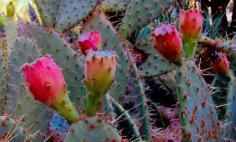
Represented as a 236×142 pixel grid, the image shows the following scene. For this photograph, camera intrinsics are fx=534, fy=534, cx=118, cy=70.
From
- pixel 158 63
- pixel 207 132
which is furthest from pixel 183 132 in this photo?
pixel 158 63

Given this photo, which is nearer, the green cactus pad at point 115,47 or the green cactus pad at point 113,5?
the green cactus pad at point 115,47

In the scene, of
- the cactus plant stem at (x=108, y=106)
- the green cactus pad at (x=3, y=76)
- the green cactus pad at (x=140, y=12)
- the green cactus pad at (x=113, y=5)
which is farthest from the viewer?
the green cactus pad at (x=113, y=5)

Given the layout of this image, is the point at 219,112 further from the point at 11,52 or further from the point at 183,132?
the point at 11,52

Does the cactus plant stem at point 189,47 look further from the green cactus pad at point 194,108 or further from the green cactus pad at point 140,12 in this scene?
the green cactus pad at point 140,12

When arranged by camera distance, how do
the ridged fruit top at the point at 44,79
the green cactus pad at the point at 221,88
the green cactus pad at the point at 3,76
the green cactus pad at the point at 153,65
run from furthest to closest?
the green cactus pad at the point at 153,65, the green cactus pad at the point at 221,88, the green cactus pad at the point at 3,76, the ridged fruit top at the point at 44,79

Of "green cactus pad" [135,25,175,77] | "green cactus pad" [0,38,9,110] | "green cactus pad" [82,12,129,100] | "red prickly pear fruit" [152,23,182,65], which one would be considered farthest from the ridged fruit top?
"green cactus pad" [135,25,175,77]

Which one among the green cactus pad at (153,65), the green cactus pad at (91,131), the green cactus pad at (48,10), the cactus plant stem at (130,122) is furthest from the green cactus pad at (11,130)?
the green cactus pad at (48,10)
